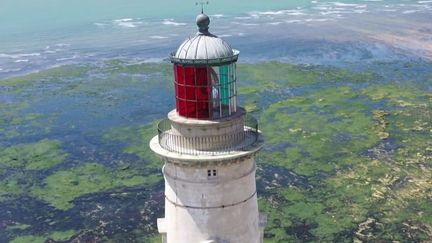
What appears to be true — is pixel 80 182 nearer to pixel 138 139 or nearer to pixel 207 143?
pixel 138 139

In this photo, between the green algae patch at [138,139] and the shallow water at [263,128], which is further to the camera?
the green algae patch at [138,139]

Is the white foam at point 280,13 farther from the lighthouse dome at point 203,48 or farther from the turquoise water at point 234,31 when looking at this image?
the lighthouse dome at point 203,48

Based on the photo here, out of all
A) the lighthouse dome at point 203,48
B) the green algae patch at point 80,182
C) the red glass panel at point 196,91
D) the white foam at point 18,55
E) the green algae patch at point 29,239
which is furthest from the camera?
the white foam at point 18,55

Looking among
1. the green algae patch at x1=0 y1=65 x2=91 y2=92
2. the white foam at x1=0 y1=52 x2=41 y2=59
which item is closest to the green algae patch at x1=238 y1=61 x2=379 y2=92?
the green algae patch at x1=0 y1=65 x2=91 y2=92

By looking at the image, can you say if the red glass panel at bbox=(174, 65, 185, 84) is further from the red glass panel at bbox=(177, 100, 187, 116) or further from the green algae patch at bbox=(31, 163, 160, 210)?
the green algae patch at bbox=(31, 163, 160, 210)

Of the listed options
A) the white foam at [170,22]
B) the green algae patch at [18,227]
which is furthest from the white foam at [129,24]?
the green algae patch at [18,227]

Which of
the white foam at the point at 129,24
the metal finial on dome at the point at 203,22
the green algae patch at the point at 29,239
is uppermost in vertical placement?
the metal finial on dome at the point at 203,22

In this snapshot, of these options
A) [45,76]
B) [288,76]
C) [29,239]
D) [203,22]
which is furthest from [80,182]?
[45,76]
